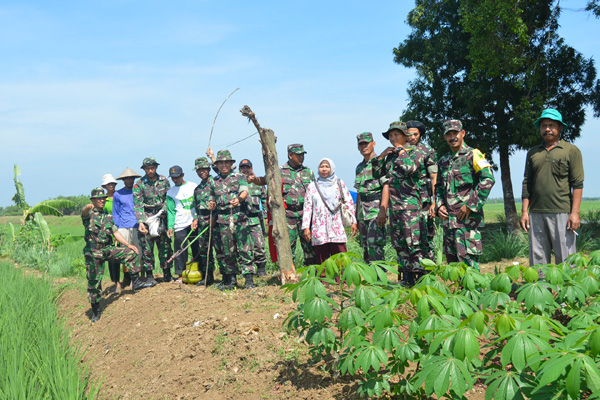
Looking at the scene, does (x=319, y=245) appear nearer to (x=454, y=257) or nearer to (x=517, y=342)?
(x=454, y=257)

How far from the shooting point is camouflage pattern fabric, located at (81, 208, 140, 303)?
22.6 feet

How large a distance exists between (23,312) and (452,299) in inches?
232

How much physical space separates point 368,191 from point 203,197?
96.1 inches

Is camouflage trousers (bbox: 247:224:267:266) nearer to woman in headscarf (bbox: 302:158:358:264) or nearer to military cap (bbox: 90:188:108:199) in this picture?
woman in headscarf (bbox: 302:158:358:264)

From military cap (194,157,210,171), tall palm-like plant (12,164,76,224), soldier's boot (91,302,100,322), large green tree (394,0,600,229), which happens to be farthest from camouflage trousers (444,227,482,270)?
tall palm-like plant (12,164,76,224)

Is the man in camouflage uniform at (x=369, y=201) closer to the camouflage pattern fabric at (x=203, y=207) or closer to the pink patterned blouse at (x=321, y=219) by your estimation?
the pink patterned blouse at (x=321, y=219)

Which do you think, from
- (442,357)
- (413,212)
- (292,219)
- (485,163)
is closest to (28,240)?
(292,219)

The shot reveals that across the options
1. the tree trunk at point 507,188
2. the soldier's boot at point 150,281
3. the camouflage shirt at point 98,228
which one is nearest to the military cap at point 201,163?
the camouflage shirt at point 98,228

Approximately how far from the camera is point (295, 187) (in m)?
6.67

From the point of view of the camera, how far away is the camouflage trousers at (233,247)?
658 cm

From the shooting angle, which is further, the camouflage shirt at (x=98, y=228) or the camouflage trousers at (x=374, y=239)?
the camouflage shirt at (x=98, y=228)

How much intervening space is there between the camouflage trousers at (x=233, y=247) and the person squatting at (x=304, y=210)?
0.05 feet

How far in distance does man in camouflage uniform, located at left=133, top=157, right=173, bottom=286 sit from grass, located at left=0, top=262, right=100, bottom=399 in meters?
1.59

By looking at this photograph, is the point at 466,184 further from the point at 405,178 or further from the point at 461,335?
the point at 461,335
